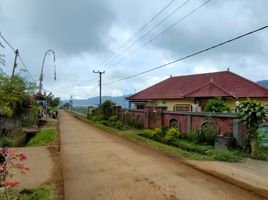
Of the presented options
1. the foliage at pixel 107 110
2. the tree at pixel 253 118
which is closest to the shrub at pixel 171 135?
the tree at pixel 253 118

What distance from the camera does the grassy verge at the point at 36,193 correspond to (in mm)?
6369

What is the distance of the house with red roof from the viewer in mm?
23922

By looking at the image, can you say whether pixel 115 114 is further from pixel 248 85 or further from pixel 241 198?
pixel 241 198

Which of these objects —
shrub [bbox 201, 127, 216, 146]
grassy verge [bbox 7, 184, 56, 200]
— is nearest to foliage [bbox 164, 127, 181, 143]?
shrub [bbox 201, 127, 216, 146]

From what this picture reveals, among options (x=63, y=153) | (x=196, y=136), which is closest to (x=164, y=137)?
(x=196, y=136)

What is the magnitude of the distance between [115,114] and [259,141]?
21601mm

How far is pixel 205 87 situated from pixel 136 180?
19.0 meters

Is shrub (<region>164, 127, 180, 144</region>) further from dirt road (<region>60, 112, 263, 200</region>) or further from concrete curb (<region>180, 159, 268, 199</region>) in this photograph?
concrete curb (<region>180, 159, 268, 199</region>)

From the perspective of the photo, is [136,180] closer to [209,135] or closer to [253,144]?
[253,144]

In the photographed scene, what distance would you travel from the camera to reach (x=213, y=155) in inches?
472

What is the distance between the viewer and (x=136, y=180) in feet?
26.6

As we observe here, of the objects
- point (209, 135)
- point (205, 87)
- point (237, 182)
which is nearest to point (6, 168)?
point (237, 182)

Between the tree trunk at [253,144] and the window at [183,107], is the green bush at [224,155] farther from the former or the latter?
the window at [183,107]

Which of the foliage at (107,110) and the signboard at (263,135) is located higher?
the foliage at (107,110)
